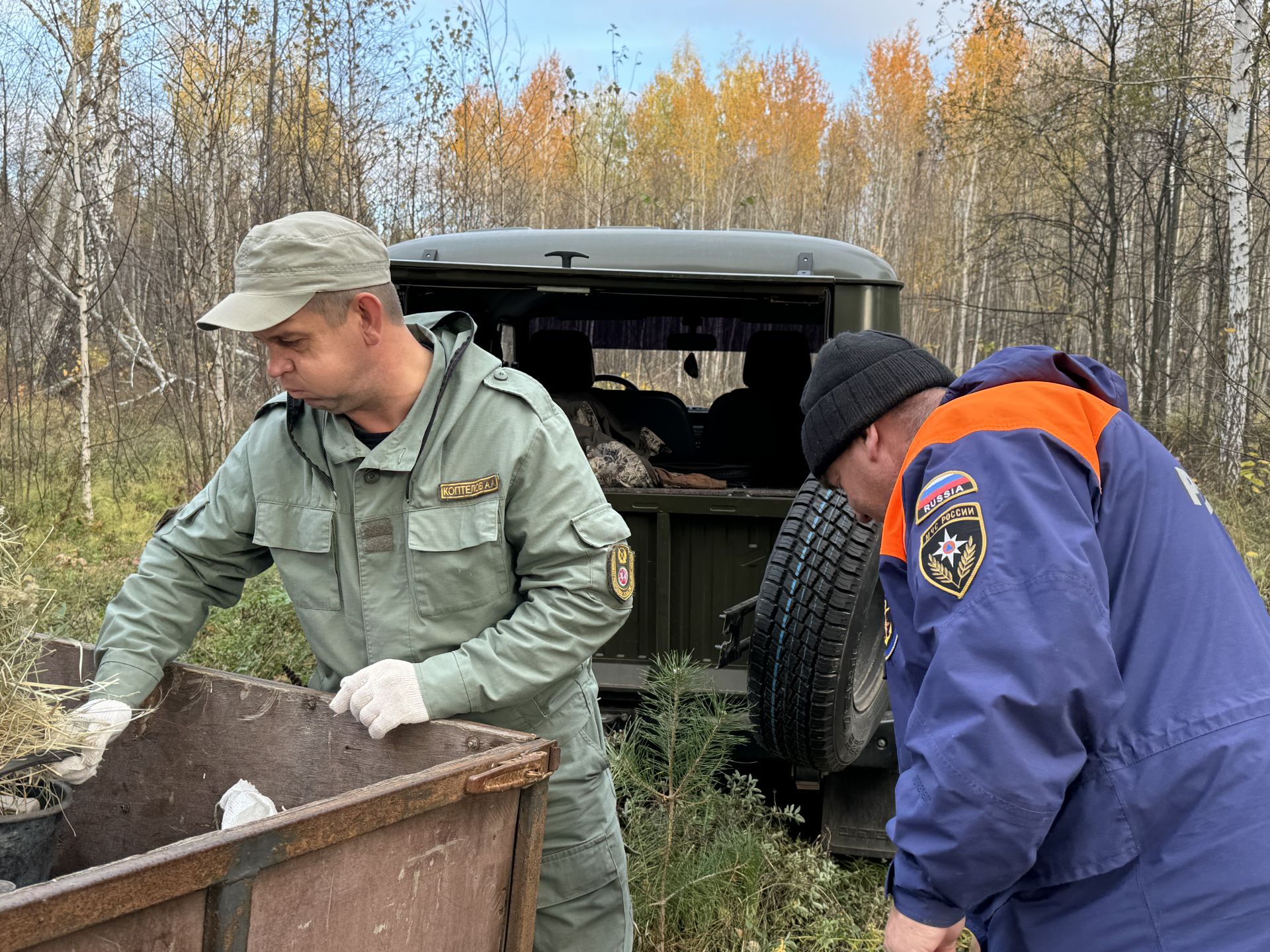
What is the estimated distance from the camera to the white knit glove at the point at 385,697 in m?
1.93

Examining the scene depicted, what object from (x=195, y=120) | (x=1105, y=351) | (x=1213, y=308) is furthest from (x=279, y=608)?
(x=1213, y=308)

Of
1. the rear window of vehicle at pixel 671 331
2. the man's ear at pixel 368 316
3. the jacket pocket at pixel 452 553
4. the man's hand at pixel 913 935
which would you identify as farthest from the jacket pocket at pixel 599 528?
the rear window of vehicle at pixel 671 331

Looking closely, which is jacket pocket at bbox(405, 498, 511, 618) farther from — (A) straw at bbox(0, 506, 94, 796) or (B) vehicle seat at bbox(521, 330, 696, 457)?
(B) vehicle seat at bbox(521, 330, 696, 457)

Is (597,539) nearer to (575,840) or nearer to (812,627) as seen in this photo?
(575,840)

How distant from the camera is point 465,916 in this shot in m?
1.81

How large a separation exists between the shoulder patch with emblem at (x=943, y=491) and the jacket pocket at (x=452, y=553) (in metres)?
0.94

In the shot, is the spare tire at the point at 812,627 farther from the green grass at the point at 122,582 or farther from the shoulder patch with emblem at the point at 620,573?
the green grass at the point at 122,582

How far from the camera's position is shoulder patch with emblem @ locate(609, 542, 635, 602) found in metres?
2.19

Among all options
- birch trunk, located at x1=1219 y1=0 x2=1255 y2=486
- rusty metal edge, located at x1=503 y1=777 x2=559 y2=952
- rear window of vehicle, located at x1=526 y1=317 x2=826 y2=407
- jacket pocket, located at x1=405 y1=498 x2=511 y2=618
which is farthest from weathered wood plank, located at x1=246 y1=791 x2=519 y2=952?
birch trunk, located at x1=1219 y1=0 x2=1255 y2=486

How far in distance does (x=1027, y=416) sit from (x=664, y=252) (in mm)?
2734

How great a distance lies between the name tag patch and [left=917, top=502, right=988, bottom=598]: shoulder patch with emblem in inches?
37.8

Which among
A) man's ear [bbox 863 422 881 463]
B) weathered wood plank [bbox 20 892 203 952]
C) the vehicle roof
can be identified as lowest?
weathered wood plank [bbox 20 892 203 952]

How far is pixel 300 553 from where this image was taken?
2.25m

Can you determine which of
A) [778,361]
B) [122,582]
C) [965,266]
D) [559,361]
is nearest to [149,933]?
[559,361]
